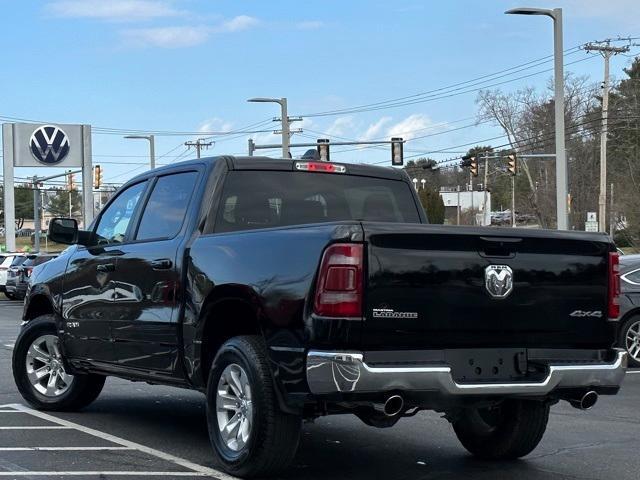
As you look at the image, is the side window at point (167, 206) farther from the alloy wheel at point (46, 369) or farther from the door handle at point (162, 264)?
the alloy wheel at point (46, 369)

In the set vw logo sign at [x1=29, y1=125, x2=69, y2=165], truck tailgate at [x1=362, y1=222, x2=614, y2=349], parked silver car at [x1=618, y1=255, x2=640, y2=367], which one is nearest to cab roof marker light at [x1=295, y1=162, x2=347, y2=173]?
truck tailgate at [x1=362, y1=222, x2=614, y2=349]

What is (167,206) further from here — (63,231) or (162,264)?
(63,231)

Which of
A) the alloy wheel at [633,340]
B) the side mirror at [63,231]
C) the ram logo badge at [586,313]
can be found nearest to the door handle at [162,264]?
the side mirror at [63,231]


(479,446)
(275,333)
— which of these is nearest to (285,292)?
(275,333)

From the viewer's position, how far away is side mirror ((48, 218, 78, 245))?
8.40 meters

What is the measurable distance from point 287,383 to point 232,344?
62 cm

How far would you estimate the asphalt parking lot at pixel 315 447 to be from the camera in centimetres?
655

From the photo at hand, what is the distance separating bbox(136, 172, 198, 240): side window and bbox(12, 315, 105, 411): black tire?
68.1 inches

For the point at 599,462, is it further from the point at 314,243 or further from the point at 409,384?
the point at 314,243

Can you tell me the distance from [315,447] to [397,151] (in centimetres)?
3041

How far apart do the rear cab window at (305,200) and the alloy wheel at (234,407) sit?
123 centimetres

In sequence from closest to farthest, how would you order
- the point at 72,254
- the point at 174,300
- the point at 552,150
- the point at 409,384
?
1. the point at 409,384
2. the point at 174,300
3. the point at 72,254
4. the point at 552,150

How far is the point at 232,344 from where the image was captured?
6129mm

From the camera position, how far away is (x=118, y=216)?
8281 millimetres
